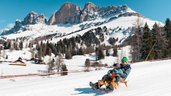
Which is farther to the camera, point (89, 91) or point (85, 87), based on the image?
point (85, 87)

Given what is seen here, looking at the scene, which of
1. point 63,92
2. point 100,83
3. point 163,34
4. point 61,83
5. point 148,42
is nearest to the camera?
point 100,83

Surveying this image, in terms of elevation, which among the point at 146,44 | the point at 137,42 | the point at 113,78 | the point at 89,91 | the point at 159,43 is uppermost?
the point at 137,42

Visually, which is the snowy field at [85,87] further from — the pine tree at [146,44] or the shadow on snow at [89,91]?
the pine tree at [146,44]

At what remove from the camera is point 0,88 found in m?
14.4

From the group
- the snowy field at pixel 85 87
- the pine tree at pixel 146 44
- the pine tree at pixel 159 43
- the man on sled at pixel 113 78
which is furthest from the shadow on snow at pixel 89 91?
the pine tree at pixel 159 43

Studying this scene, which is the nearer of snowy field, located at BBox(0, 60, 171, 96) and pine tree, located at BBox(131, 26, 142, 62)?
snowy field, located at BBox(0, 60, 171, 96)

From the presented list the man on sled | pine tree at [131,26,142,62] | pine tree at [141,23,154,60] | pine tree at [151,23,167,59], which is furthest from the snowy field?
pine tree at [151,23,167,59]

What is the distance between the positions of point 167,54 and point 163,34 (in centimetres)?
537

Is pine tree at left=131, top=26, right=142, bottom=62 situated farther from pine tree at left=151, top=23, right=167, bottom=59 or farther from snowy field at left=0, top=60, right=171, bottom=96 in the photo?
snowy field at left=0, top=60, right=171, bottom=96

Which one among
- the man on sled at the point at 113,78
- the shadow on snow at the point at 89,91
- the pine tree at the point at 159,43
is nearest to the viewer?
the man on sled at the point at 113,78

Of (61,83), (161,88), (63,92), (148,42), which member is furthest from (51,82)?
(148,42)

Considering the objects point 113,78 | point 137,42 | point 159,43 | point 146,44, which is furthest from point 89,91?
point 159,43

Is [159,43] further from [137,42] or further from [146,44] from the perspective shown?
[137,42]

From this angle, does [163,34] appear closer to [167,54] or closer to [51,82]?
[167,54]
